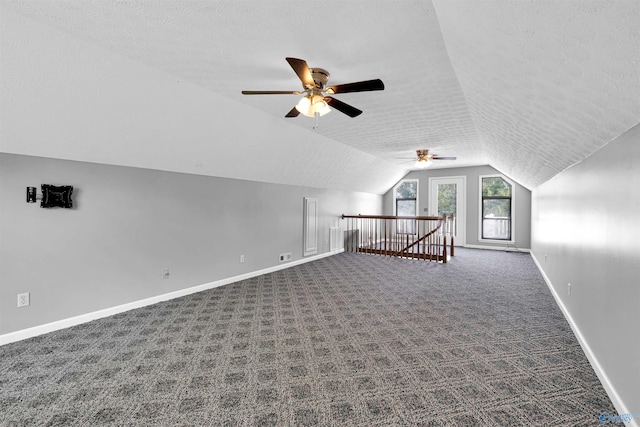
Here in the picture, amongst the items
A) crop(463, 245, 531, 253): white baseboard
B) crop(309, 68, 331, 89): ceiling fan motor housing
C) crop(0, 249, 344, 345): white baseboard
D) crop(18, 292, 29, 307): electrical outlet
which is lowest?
crop(0, 249, 344, 345): white baseboard

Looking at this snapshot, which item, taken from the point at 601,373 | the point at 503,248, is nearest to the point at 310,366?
the point at 601,373

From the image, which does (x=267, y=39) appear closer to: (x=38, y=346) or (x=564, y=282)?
(x=38, y=346)

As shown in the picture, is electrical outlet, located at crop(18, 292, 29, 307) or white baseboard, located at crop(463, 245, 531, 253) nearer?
electrical outlet, located at crop(18, 292, 29, 307)

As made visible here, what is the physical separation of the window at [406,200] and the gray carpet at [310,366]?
5.72 metres

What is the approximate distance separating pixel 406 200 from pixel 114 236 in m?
8.64

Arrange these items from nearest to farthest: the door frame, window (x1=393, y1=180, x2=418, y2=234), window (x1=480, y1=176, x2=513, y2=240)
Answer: window (x1=480, y1=176, x2=513, y2=240)
the door frame
window (x1=393, y1=180, x2=418, y2=234)

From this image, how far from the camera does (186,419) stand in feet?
5.55

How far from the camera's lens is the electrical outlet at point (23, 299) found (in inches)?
106

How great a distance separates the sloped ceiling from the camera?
4.46ft

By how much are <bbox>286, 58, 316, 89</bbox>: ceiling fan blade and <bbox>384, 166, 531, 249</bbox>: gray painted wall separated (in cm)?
776

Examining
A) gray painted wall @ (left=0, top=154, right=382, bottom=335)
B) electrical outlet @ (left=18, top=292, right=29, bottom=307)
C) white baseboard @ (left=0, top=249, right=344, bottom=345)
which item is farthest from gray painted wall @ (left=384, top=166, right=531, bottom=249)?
electrical outlet @ (left=18, top=292, right=29, bottom=307)

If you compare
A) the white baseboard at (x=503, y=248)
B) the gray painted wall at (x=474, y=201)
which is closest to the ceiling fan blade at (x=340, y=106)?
the gray painted wall at (x=474, y=201)

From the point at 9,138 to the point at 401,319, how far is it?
4272 millimetres

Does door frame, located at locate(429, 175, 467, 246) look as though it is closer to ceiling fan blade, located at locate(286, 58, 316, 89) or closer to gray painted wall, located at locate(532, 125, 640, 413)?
gray painted wall, located at locate(532, 125, 640, 413)
